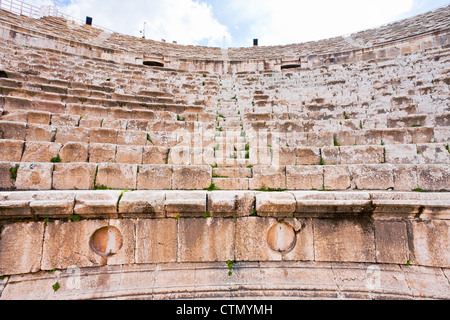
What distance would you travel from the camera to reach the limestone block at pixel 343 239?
283cm

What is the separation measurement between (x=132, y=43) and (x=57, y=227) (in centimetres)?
1650

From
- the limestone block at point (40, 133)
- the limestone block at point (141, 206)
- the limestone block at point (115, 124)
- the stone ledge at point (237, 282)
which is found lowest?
the stone ledge at point (237, 282)

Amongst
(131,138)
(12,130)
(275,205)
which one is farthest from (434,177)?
(12,130)

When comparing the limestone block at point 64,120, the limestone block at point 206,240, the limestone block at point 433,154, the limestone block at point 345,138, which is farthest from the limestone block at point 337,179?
the limestone block at point 64,120

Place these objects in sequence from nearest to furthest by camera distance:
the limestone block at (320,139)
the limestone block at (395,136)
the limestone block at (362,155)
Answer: the limestone block at (362,155) < the limestone block at (395,136) < the limestone block at (320,139)

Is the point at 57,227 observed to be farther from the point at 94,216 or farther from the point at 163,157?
the point at 163,157

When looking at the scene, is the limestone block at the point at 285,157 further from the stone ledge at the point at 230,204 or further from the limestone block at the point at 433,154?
the limestone block at the point at 433,154

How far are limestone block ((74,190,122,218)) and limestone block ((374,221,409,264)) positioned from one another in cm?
363

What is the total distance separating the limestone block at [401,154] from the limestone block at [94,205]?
469cm

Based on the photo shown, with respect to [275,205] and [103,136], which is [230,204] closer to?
[275,205]

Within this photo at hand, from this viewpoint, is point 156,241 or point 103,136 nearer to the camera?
point 156,241

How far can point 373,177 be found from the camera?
342cm

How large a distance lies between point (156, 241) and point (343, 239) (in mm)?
2601

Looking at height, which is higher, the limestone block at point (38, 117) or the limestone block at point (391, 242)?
the limestone block at point (38, 117)
